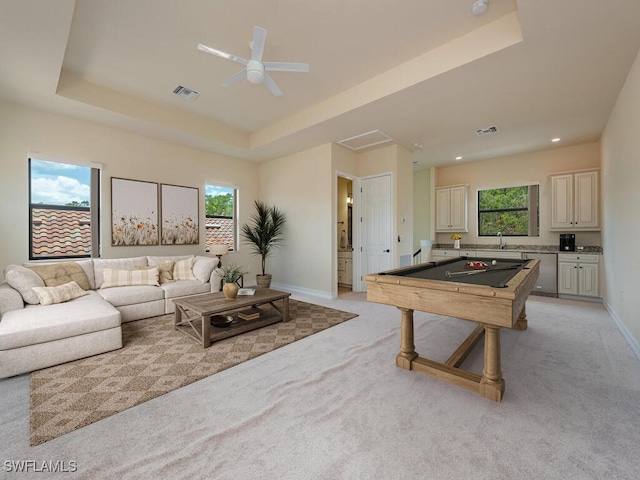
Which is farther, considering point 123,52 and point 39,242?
point 39,242

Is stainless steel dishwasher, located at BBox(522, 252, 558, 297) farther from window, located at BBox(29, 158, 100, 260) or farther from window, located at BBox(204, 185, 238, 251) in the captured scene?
window, located at BBox(29, 158, 100, 260)

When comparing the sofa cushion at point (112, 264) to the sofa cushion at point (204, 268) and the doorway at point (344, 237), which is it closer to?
the sofa cushion at point (204, 268)

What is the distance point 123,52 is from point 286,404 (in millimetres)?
3841

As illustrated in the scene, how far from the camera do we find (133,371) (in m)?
2.36

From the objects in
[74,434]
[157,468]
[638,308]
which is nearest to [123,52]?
[74,434]

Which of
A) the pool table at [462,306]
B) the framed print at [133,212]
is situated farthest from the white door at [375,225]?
the framed print at [133,212]

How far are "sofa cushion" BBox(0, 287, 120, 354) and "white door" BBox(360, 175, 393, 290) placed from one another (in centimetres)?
416

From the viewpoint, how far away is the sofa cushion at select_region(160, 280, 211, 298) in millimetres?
4008

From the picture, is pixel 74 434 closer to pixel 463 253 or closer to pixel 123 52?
pixel 123 52

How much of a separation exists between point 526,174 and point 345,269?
423 centimetres

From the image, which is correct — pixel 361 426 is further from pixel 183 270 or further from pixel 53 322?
pixel 183 270

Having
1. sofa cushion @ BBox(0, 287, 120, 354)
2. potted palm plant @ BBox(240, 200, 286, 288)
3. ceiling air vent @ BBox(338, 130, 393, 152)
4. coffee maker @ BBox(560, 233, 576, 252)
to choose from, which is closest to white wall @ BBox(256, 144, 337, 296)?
potted palm plant @ BBox(240, 200, 286, 288)

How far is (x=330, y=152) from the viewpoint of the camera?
5.13 metres

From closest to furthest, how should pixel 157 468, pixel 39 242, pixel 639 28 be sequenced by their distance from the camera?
pixel 157 468 < pixel 639 28 < pixel 39 242
